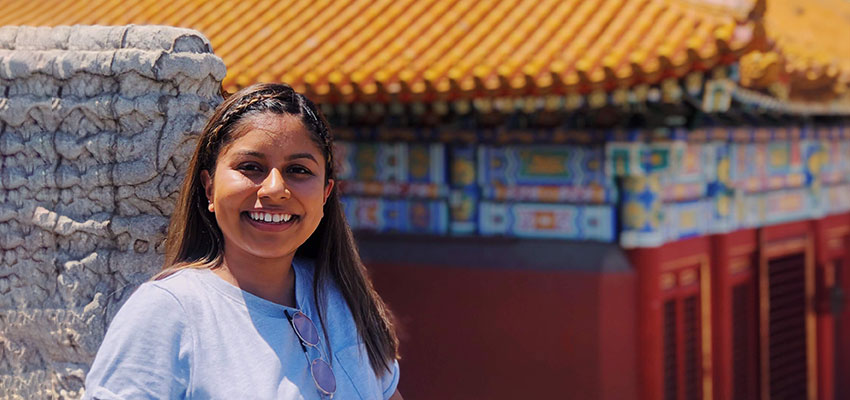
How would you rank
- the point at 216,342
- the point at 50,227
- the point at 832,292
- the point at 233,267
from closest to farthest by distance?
the point at 216,342, the point at 233,267, the point at 50,227, the point at 832,292

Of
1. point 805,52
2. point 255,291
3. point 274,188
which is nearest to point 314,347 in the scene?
point 255,291

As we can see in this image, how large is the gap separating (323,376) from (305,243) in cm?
36

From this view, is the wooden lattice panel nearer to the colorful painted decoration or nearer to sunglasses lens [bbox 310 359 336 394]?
the colorful painted decoration

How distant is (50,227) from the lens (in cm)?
229

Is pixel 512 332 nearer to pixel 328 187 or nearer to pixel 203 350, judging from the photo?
pixel 328 187

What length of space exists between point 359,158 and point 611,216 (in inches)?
61.5

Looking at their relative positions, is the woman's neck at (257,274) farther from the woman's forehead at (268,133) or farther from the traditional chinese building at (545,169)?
the traditional chinese building at (545,169)

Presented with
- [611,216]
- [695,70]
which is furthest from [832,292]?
[695,70]

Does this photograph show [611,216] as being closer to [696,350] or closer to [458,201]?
[458,201]

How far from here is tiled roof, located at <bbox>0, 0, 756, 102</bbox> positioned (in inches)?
164

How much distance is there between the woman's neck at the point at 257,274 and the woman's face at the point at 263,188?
0.04ft

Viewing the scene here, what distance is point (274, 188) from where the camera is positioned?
1679mm

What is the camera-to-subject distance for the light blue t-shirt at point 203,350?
150 centimetres

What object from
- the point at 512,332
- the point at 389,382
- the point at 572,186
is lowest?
the point at 512,332
